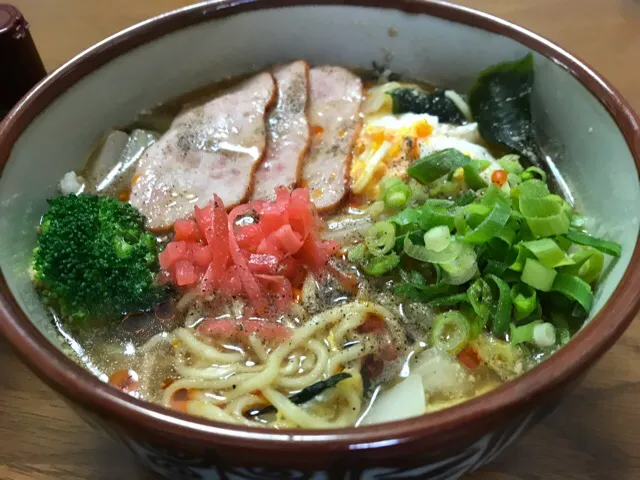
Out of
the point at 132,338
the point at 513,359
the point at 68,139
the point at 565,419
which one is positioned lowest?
the point at 565,419

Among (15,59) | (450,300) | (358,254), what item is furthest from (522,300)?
(15,59)

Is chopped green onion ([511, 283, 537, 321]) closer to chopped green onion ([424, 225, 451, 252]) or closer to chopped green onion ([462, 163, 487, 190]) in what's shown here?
chopped green onion ([424, 225, 451, 252])

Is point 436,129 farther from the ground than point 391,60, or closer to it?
closer to it

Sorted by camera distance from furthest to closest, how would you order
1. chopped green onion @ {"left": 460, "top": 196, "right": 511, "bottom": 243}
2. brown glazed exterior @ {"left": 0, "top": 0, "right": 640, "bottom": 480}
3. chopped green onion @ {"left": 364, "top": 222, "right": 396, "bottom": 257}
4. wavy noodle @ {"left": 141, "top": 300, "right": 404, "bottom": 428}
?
chopped green onion @ {"left": 364, "top": 222, "right": 396, "bottom": 257}
chopped green onion @ {"left": 460, "top": 196, "right": 511, "bottom": 243}
wavy noodle @ {"left": 141, "top": 300, "right": 404, "bottom": 428}
brown glazed exterior @ {"left": 0, "top": 0, "right": 640, "bottom": 480}

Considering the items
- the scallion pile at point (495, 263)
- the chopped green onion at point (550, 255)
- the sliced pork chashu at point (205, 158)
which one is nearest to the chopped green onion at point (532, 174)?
the scallion pile at point (495, 263)

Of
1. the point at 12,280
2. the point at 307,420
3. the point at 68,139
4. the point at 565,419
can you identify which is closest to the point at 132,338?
the point at 12,280

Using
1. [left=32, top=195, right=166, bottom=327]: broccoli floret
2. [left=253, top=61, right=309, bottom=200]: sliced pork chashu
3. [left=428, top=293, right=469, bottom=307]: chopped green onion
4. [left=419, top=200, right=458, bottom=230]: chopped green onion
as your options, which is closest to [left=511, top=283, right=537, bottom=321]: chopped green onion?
[left=428, top=293, right=469, bottom=307]: chopped green onion

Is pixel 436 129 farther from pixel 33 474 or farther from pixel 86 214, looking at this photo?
pixel 33 474
